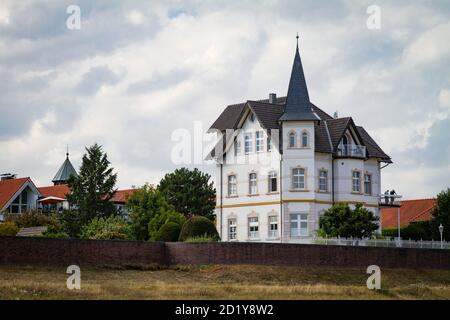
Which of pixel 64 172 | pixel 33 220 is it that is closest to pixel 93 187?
pixel 33 220

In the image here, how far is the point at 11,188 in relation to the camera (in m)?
102

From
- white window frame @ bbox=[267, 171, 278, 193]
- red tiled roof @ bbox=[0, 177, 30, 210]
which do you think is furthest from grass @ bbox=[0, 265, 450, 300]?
red tiled roof @ bbox=[0, 177, 30, 210]

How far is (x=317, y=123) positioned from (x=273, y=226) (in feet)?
26.6

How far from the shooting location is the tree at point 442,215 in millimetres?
81688

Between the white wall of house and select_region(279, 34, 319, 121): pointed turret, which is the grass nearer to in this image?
the white wall of house

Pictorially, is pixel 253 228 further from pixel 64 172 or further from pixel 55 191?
pixel 64 172

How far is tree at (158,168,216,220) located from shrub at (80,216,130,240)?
20374 mm

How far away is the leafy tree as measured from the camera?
82.7 meters

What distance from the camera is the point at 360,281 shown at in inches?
2317

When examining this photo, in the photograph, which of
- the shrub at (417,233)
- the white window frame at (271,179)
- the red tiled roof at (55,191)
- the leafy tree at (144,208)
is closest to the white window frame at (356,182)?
the shrub at (417,233)

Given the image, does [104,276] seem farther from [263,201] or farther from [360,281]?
[263,201]

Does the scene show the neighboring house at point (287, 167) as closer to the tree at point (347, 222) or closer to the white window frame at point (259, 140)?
the white window frame at point (259, 140)
